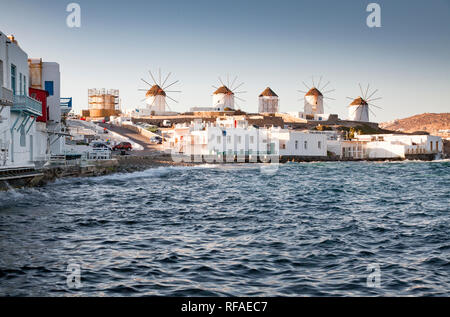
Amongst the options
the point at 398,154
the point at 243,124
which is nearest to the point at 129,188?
the point at 243,124

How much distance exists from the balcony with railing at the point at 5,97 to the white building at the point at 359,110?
Answer: 120578 mm

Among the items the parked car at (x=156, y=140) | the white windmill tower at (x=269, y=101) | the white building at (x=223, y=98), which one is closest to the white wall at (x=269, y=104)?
the white windmill tower at (x=269, y=101)

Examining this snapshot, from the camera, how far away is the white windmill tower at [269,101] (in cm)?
12419

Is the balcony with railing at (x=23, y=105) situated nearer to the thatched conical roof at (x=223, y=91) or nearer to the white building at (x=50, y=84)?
the white building at (x=50, y=84)

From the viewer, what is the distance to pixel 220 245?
37.9 ft

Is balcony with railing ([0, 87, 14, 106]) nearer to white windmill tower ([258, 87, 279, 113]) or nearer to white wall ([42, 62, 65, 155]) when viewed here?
white wall ([42, 62, 65, 155])

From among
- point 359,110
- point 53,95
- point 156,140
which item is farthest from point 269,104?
point 53,95

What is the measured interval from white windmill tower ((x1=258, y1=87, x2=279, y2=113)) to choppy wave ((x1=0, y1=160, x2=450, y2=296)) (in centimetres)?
10391

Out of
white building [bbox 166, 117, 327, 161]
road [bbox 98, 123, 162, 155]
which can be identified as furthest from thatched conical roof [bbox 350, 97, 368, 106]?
road [bbox 98, 123, 162, 155]

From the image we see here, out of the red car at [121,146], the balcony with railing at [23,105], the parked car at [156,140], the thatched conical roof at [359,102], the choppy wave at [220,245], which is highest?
the thatched conical roof at [359,102]

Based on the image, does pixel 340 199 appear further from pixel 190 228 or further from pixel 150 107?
pixel 150 107

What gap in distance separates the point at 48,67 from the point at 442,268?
119ft

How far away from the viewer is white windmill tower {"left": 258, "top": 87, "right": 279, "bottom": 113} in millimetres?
124188

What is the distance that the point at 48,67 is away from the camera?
37.3m
